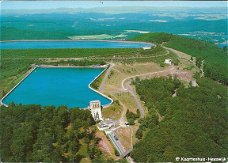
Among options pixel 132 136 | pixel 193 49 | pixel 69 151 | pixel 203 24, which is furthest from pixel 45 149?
pixel 203 24

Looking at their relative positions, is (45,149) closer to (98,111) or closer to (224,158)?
(98,111)

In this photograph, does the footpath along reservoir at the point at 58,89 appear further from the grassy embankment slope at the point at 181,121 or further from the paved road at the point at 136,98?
the grassy embankment slope at the point at 181,121

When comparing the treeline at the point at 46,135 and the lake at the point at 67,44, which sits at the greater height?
the treeline at the point at 46,135

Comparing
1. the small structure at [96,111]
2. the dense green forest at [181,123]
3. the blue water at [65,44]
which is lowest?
the blue water at [65,44]

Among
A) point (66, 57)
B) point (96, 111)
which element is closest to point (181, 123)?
point (96, 111)

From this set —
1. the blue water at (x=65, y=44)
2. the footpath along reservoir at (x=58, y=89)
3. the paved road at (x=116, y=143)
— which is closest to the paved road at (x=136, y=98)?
the footpath along reservoir at (x=58, y=89)

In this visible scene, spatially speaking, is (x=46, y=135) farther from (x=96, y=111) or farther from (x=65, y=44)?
(x=65, y=44)

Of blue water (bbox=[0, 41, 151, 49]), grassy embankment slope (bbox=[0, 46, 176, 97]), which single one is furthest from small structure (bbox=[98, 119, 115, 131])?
blue water (bbox=[0, 41, 151, 49])
